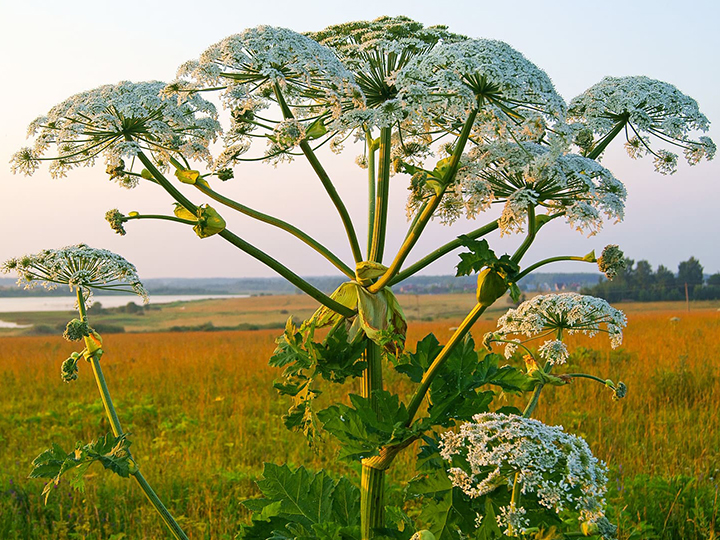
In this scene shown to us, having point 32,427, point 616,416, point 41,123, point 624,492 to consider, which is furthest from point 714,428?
point 32,427

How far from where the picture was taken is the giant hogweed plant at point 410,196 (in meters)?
1.92

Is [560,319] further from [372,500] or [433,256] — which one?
[372,500]

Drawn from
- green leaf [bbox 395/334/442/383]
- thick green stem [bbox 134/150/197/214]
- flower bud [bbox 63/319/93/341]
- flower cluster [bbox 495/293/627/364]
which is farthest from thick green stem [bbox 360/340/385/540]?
flower bud [bbox 63/319/93/341]

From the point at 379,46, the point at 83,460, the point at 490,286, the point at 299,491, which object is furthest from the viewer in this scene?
the point at 299,491

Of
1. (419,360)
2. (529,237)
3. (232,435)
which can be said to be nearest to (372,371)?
(419,360)

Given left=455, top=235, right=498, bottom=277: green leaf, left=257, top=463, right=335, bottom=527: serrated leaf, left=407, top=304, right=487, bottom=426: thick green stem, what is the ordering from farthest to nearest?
left=257, top=463, right=335, bottom=527: serrated leaf, left=407, top=304, right=487, bottom=426: thick green stem, left=455, top=235, right=498, bottom=277: green leaf

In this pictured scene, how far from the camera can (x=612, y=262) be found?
2.37 meters

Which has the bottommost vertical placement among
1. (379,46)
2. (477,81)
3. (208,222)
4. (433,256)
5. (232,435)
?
(232,435)

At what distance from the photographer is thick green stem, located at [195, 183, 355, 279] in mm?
2275

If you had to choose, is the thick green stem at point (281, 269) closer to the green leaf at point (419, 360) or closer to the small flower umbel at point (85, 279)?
the green leaf at point (419, 360)

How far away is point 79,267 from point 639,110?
2.76 metres

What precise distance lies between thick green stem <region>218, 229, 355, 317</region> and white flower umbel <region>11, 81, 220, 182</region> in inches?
20.8

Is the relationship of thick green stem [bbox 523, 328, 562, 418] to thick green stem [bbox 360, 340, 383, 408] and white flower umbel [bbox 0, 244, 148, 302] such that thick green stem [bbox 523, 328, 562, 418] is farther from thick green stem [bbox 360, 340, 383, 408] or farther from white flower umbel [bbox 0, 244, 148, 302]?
white flower umbel [bbox 0, 244, 148, 302]

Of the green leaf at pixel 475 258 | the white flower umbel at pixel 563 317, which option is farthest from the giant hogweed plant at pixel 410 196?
the white flower umbel at pixel 563 317
